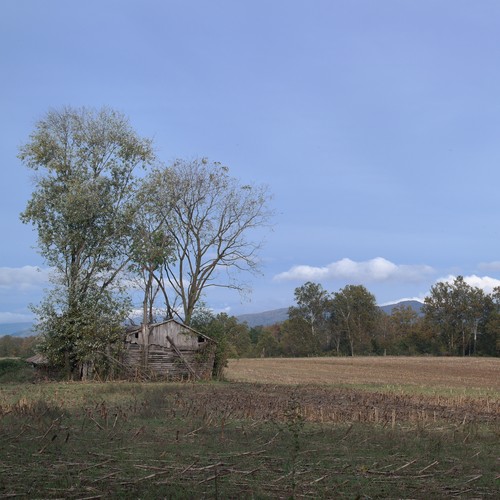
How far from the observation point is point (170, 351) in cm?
3294

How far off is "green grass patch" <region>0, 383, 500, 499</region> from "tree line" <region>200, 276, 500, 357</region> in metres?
73.2

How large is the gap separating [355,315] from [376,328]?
4.16 meters

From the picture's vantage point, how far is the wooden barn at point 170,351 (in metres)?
32.3

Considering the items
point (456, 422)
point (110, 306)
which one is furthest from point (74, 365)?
point (456, 422)

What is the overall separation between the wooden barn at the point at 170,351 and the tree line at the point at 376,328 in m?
52.3

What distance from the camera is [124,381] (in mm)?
30234

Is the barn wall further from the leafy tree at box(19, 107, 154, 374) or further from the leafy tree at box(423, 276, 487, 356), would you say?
the leafy tree at box(423, 276, 487, 356)

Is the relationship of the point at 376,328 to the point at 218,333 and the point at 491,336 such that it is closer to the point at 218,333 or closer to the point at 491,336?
the point at 491,336

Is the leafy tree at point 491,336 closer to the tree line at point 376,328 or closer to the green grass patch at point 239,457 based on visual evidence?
the tree line at point 376,328

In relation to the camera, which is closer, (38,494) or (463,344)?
(38,494)

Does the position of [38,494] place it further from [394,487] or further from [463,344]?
[463,344]

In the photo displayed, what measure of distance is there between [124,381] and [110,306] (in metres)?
4.93

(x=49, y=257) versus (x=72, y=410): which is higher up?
(x=49, y=257)

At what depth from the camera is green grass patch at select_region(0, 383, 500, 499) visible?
283 inches
